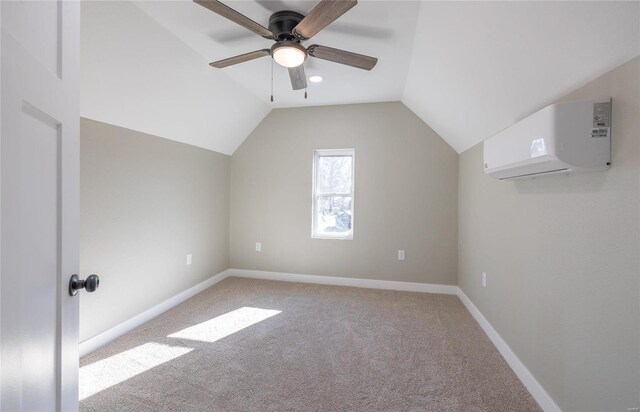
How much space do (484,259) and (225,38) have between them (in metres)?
2.96

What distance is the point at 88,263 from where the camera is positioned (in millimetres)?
2225

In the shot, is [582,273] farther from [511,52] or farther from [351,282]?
[351,282]

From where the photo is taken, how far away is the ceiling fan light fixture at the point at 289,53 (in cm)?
185

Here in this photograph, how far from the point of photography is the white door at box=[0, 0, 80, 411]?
60 centimetres

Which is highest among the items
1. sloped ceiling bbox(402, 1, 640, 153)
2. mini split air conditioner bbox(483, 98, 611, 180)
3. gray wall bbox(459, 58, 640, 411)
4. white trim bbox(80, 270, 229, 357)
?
sloped ceiling bbox(402, 1, 640, 153)

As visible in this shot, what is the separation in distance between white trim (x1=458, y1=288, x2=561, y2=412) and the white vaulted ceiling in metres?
1.68

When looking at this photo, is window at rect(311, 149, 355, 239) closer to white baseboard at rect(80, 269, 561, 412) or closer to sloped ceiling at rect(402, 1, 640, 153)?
white baseboard at rect(80, 269, 561, 412)

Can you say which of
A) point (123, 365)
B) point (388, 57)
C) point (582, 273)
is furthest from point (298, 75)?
point (123, 365)

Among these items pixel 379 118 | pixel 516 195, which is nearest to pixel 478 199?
pixel 516 195

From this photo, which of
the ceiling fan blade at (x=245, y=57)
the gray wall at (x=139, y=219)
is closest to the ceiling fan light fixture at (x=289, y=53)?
the ceiling fan blade at (x=245, y=57)

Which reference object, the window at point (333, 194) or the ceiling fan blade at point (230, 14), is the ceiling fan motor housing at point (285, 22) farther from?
the window at point (333, 194)

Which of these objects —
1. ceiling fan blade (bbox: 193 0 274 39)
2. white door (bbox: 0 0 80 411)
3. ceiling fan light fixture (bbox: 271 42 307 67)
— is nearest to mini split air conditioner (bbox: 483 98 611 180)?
ceiling fan light fixture (bbox: 271 42 307 67)

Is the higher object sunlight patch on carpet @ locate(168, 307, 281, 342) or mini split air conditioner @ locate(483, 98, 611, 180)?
mini split air conditioner @ locate(483, 98, 611, 180)

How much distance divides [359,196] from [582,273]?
8.65 feet
